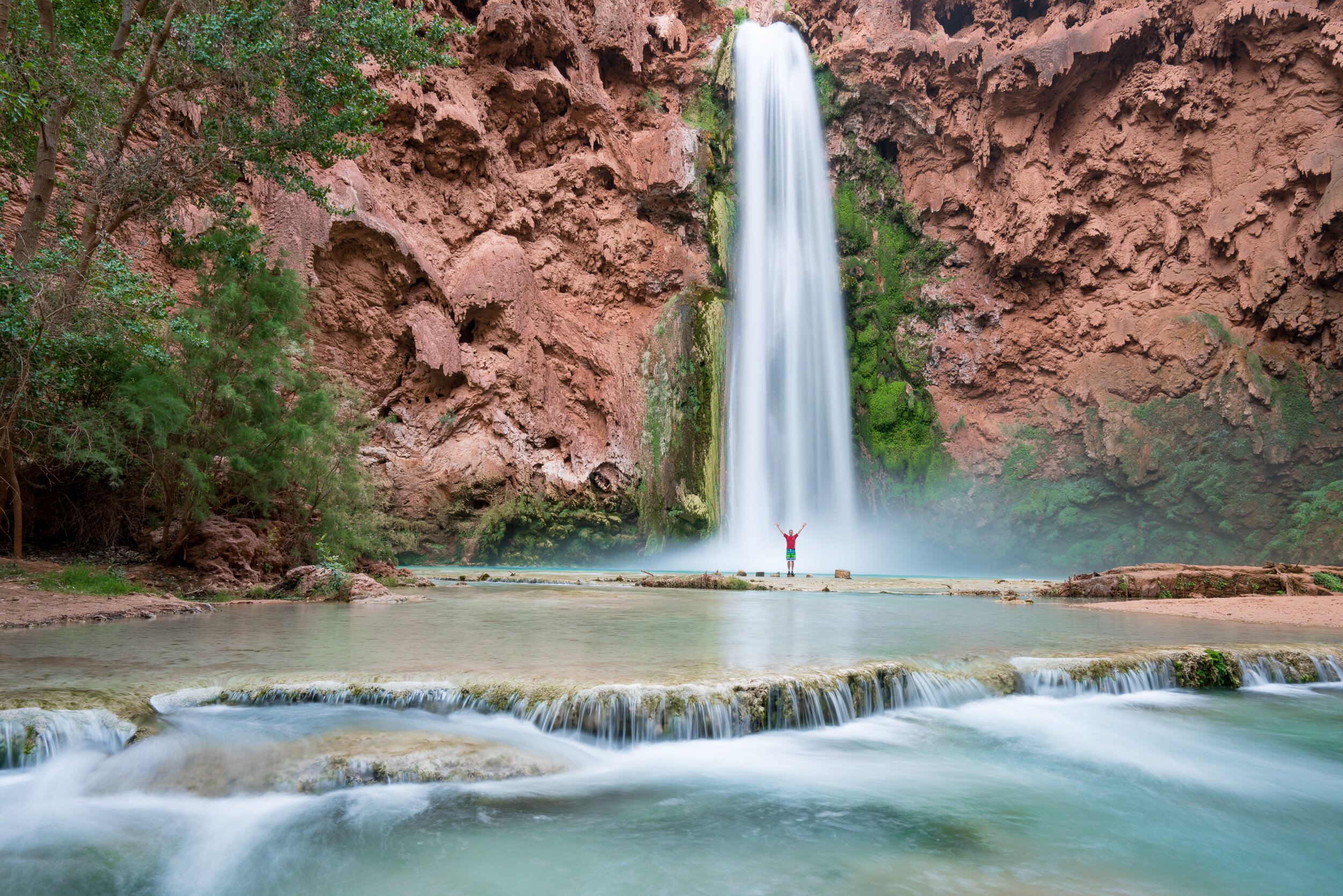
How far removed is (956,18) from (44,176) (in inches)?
1425

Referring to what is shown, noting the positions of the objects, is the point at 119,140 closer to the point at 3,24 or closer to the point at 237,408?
the point at 3,24

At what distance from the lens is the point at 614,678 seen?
5.10m

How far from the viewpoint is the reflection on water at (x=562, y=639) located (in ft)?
17.6

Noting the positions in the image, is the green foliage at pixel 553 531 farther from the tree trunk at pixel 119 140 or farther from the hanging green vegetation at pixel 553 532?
the tree trunk at pixel 119 140

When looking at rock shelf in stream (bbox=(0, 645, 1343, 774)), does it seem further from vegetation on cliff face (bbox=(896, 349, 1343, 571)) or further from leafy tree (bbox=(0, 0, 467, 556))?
vegetation on cliff face (bbox=(896, 349, 1343, 571))

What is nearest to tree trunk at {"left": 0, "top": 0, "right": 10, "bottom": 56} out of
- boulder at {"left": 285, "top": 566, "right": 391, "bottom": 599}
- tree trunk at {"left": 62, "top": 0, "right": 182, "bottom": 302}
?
tree trunk at {"left": 62, "top": 0, "right": 182, "bottom": 302}

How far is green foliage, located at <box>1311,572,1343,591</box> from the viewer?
13383 mm

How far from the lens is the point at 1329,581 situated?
1349 cm

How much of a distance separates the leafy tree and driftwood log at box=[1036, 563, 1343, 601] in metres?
16.0

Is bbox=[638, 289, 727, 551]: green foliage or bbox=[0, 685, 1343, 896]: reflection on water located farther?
bbox=[638, 289, 727, 551]: green foliage

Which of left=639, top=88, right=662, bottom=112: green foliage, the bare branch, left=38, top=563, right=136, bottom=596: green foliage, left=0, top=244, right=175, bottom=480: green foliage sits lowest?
left=38, top=563, right=136, bottom=596: green foliage

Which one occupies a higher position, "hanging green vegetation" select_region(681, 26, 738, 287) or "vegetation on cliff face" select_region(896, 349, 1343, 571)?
"hanging green vegetation" select_region(681, 26, 738, 287)

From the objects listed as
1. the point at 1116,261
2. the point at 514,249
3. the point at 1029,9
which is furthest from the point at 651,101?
the point at 1116,261

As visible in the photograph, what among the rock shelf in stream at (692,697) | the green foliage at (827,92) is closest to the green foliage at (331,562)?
the rock shelf in stream at (692,697)
